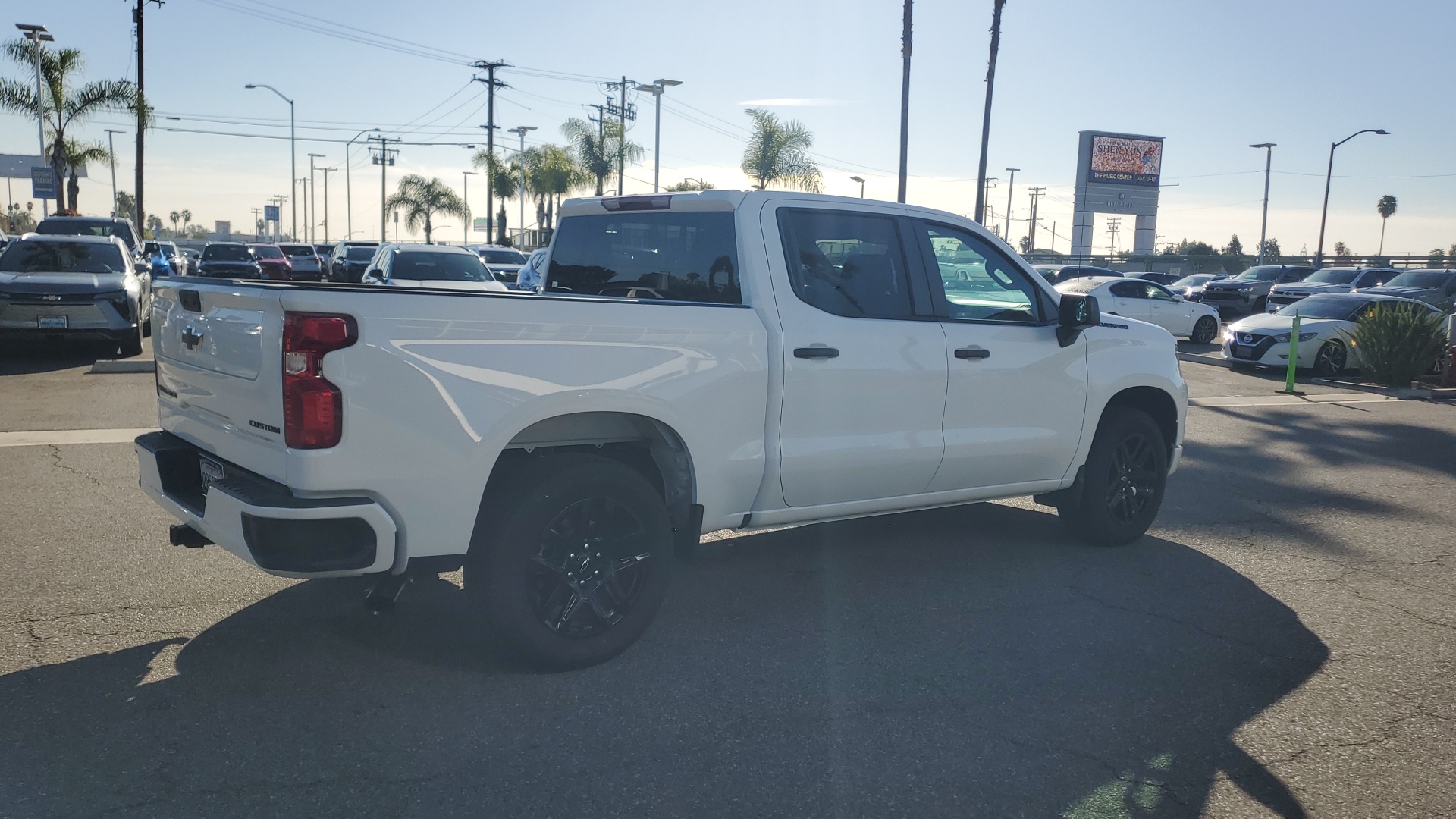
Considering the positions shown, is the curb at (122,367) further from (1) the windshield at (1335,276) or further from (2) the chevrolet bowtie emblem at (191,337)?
(1) the windshield at (1335,276)

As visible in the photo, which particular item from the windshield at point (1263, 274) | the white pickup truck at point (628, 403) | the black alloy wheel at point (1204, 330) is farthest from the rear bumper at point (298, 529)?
the windshield at point (1263, 274)

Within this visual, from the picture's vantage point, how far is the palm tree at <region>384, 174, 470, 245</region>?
233 feet

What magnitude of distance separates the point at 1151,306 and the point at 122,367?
19.9 meters

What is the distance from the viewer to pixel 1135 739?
12.5 feet

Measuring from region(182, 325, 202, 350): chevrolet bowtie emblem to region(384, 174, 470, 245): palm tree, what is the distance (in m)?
70.0

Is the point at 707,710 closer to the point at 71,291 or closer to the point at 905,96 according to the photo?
the point at 71,291

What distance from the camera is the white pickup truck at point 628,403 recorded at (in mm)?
3574

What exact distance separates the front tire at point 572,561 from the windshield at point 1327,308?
677 inches

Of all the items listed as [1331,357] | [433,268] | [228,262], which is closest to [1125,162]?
[1331,357]

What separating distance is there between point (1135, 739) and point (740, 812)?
153 centimetres

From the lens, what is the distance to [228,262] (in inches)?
1053

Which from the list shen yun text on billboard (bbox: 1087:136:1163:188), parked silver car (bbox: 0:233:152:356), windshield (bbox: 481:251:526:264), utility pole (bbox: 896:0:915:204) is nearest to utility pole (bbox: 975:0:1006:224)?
utility pole (bbox: 896:0:915:204)

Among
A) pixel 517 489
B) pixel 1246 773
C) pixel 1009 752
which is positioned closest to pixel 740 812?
pixel 1009 752

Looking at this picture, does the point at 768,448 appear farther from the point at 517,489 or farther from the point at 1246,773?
the point at 1246,773
